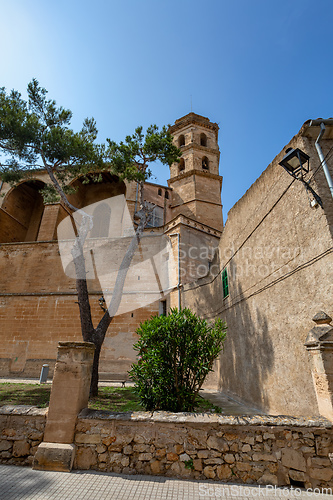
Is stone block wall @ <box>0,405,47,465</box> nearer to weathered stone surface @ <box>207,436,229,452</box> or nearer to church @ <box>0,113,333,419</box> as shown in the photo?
weathered stone surface @ <box>207,436,229,452</box>

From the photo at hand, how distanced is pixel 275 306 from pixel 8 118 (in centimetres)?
1134

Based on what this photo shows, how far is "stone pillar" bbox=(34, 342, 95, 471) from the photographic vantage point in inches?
126

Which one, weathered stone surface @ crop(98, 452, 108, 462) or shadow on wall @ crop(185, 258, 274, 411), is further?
shadow on wall @ crop(185, 258, 274, 411)

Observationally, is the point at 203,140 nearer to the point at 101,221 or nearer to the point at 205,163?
the point at 205,163

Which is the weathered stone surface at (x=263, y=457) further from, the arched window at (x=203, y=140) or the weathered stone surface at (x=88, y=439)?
the arched window at (x=203, y=140)

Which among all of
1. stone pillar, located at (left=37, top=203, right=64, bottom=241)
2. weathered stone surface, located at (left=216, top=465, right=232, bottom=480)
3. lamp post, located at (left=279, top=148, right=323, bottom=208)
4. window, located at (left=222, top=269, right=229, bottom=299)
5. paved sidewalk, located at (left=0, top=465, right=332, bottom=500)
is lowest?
paved sidewalk, located at (left=0, top=465, right=332, bottom=500)

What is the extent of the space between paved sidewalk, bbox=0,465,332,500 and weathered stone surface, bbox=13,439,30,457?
0.74 feet

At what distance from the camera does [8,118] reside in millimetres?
9727

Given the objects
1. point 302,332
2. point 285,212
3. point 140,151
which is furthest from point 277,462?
Answer: point 140,151

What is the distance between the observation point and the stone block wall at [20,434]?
3.35 m

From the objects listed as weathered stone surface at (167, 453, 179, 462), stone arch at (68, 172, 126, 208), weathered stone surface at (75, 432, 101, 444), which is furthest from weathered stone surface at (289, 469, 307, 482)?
stone arch at (68, 172, 126, 208)

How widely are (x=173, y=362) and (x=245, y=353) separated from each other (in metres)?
2.89

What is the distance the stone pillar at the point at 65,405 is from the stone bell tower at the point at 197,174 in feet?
53.3

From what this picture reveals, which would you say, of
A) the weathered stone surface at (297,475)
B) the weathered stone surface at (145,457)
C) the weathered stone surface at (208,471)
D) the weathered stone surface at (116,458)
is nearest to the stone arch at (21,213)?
the weathered stone surface at (116,458)
